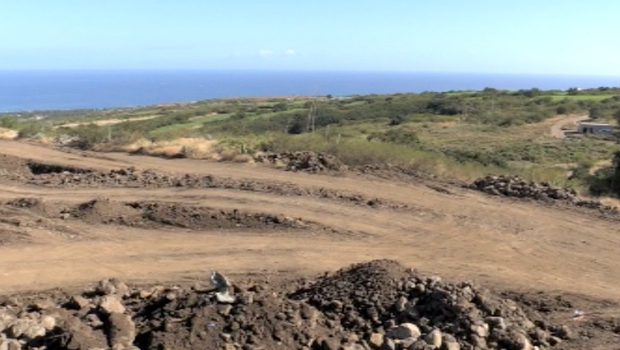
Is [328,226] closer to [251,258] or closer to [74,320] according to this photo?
[251,258]

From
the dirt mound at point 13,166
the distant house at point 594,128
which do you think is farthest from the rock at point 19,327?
the distant house at point 594,128

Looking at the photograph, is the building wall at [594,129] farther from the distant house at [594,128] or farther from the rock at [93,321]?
the rock at [93,321]

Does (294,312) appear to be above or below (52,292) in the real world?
above

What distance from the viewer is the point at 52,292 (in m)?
9.80

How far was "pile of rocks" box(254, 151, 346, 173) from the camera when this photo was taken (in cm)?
1871

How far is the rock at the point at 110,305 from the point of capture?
26.5 feet

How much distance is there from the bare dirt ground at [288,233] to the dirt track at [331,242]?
36mm

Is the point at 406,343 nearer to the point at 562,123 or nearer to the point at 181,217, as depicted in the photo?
the point at 181,217

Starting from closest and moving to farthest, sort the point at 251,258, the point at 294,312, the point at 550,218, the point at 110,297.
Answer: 1. the point at 294,312
2. the point at 110,297
3. the point at 251,258
4. the point at 550,218

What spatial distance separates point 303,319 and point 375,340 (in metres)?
0.92

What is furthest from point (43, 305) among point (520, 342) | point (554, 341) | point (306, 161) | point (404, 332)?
A: point (306, 161)

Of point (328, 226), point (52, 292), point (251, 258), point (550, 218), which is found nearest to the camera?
point (52, 292)

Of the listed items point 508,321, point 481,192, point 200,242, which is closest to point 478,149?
point 481,192

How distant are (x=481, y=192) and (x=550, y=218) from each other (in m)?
2.68
